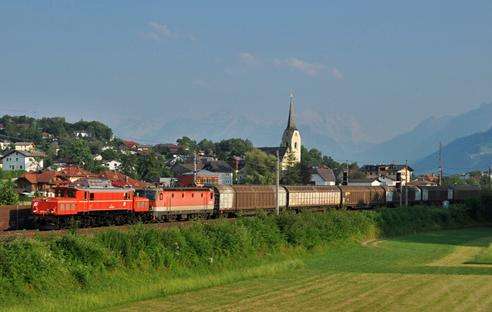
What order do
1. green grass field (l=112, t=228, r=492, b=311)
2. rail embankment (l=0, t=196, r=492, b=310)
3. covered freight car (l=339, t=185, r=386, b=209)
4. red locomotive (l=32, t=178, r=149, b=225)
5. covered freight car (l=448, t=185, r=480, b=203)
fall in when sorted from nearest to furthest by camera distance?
green grass field (l=112, t=228, r=492, b=311), rail embankment (l=0, t=196, r=492, b=310), red locomotive (l=32, t=178, r=149, b=225), covered freight car (l=339, t=185, r=386, b=209), covered freight car (l=448, t=185, r=480, b=203)

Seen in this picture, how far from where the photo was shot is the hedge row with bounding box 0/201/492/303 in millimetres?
29438

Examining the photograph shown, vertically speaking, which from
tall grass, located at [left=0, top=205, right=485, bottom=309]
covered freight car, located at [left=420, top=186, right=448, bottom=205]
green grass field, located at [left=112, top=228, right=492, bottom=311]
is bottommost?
green grass field, located at [left=112, top=228, right=492, bottom=311]

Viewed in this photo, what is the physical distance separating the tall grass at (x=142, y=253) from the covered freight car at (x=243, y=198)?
14500 millimetres

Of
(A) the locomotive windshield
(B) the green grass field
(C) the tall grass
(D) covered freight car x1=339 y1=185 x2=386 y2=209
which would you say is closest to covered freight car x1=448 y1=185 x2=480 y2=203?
(D) covered freight car x1=339 y1=185 x2=386 y2=209

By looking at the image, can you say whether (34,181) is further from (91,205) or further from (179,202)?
(91,205)

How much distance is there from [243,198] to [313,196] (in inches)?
656

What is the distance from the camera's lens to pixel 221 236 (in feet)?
141

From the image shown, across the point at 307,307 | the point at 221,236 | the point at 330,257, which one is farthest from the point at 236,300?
the point at 330,257

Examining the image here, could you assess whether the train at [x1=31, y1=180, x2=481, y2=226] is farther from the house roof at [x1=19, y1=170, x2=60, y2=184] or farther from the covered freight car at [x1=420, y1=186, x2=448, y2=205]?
the house roof at [x1=19, y1=170, x2=60, y2=184]

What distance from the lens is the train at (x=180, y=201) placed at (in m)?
50.2

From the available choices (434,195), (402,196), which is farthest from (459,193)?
(402,196)

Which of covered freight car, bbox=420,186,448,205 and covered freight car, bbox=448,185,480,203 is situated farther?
covered freight car, bbox=448,185,480,203

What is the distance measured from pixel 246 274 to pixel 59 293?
11.4m

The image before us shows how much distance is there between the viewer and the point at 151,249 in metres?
36.9
